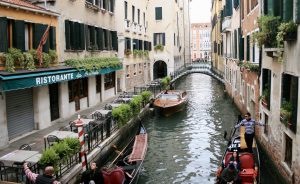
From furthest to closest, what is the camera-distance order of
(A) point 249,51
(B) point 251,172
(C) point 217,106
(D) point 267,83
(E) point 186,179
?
(C) point 217,106
(A) point 249,51
(D) point 267,83
(E) point 186,179
(B) point 251,172

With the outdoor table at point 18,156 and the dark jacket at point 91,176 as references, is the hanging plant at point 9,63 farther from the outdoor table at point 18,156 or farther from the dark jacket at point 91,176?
the dark jacket at point 91,176

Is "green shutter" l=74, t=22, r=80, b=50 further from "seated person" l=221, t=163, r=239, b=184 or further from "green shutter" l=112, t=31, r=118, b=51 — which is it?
"seated person" l=221, t=163, r=239, b=184

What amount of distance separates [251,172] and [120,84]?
1874cm

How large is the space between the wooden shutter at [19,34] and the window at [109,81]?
10.6 metres

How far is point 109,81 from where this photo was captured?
79.9 ft

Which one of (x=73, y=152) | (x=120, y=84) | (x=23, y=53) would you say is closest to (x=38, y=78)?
(x=23, y=53)

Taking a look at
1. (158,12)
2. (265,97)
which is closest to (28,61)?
(265,97)

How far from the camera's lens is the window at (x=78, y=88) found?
58.4ft

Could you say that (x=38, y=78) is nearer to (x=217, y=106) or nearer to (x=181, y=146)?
(x=181, y=146)

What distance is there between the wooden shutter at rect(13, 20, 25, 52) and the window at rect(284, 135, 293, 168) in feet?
30.0

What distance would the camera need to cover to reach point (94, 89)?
21.1 meters

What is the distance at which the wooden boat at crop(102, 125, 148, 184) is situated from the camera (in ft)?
31.0

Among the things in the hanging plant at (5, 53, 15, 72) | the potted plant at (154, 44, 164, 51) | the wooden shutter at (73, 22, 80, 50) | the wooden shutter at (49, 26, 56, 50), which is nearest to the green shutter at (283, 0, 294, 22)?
the hanging plant at (5, 53, 15, 72)

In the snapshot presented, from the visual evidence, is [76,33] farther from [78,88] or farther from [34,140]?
[34,140]
